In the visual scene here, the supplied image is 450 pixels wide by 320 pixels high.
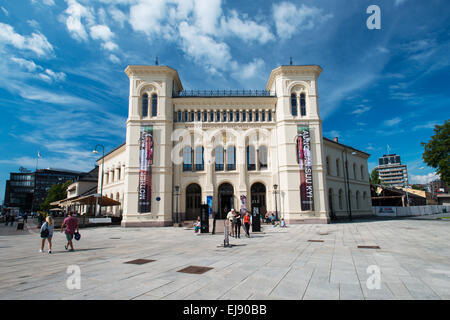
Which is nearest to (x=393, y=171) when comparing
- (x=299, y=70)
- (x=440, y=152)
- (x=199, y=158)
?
(x=440, y=152)

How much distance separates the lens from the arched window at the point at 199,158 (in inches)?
1276

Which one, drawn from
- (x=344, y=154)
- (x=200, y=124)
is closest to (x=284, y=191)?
(x=200, y=124)

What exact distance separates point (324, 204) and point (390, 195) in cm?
3508

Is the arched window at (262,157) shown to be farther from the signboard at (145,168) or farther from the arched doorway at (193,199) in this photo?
the signboard at (145,168)

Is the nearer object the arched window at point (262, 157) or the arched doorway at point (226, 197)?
the arched doorway at point (226, 197)

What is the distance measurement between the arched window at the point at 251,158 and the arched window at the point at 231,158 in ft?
5.90

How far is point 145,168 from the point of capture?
1170 inches

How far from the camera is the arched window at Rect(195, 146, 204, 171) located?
106 feet

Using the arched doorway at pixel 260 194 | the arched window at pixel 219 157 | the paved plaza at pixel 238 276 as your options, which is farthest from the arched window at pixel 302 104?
the paved plaza at pixel 238 276

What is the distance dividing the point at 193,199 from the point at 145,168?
23.0 feet

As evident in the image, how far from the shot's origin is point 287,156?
30.4 meters
